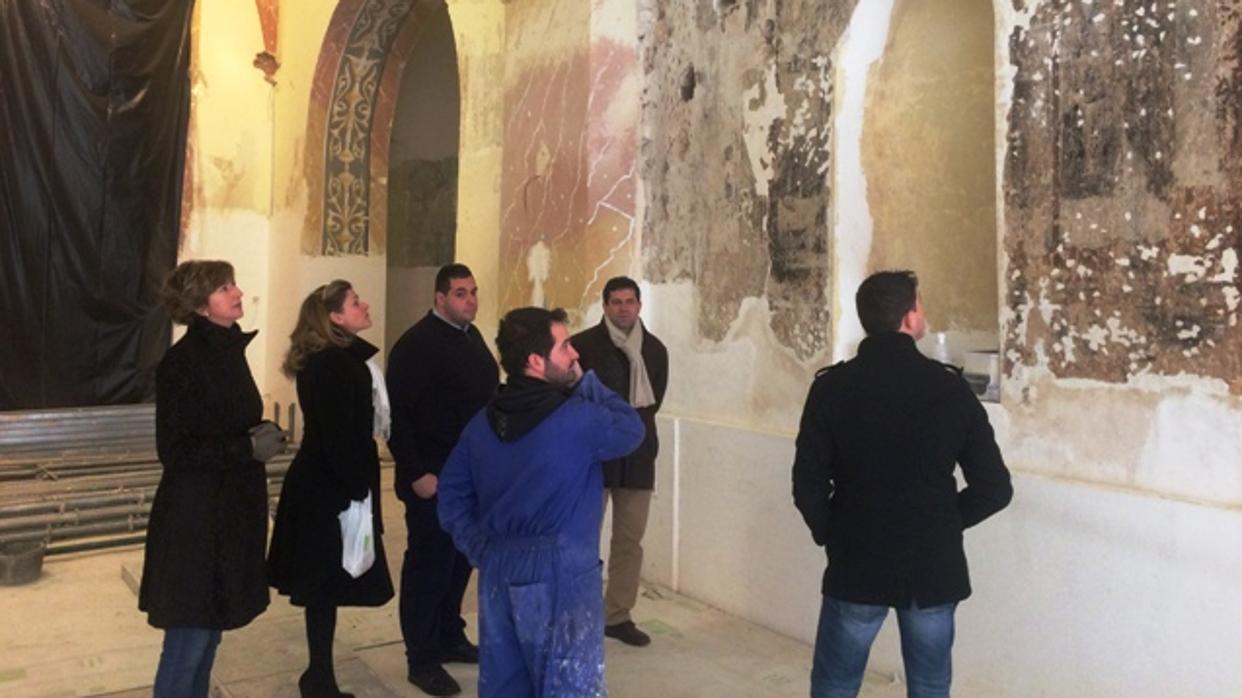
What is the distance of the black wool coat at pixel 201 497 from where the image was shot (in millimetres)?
2547

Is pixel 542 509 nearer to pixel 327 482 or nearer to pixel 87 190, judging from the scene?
pixel 327 482

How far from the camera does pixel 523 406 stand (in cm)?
210

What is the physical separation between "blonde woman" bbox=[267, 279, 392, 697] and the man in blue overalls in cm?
85

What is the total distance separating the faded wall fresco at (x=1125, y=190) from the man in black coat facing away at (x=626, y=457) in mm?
1377

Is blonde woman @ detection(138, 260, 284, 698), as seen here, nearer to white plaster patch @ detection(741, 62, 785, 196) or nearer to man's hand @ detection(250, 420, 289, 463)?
man's hand @ detection(250, 420, 289, 463)

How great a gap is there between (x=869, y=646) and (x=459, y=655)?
5.69 ft

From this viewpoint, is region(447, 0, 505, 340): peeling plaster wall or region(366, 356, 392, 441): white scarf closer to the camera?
region(366, 356, 392, 441): white scarf

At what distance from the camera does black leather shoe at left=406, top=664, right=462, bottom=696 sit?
323cm

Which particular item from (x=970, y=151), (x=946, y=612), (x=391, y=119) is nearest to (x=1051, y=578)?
(x=946, y=612)

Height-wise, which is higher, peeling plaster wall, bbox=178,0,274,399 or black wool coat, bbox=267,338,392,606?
peeling plaster wall, bbox=178,0,274,399

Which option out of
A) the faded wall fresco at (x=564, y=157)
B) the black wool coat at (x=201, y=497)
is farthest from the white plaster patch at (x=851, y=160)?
the black wool coat at (x=201, y=497)

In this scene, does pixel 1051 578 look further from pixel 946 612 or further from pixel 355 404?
pixel 355 404

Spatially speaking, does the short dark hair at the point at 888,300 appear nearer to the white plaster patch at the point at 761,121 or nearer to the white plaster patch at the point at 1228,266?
the white plaster patch at the point at 1228,266

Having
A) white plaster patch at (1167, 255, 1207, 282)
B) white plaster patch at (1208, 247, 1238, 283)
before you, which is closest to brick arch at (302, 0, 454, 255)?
white plaster patch at (1167, 255, 1207, 282)
